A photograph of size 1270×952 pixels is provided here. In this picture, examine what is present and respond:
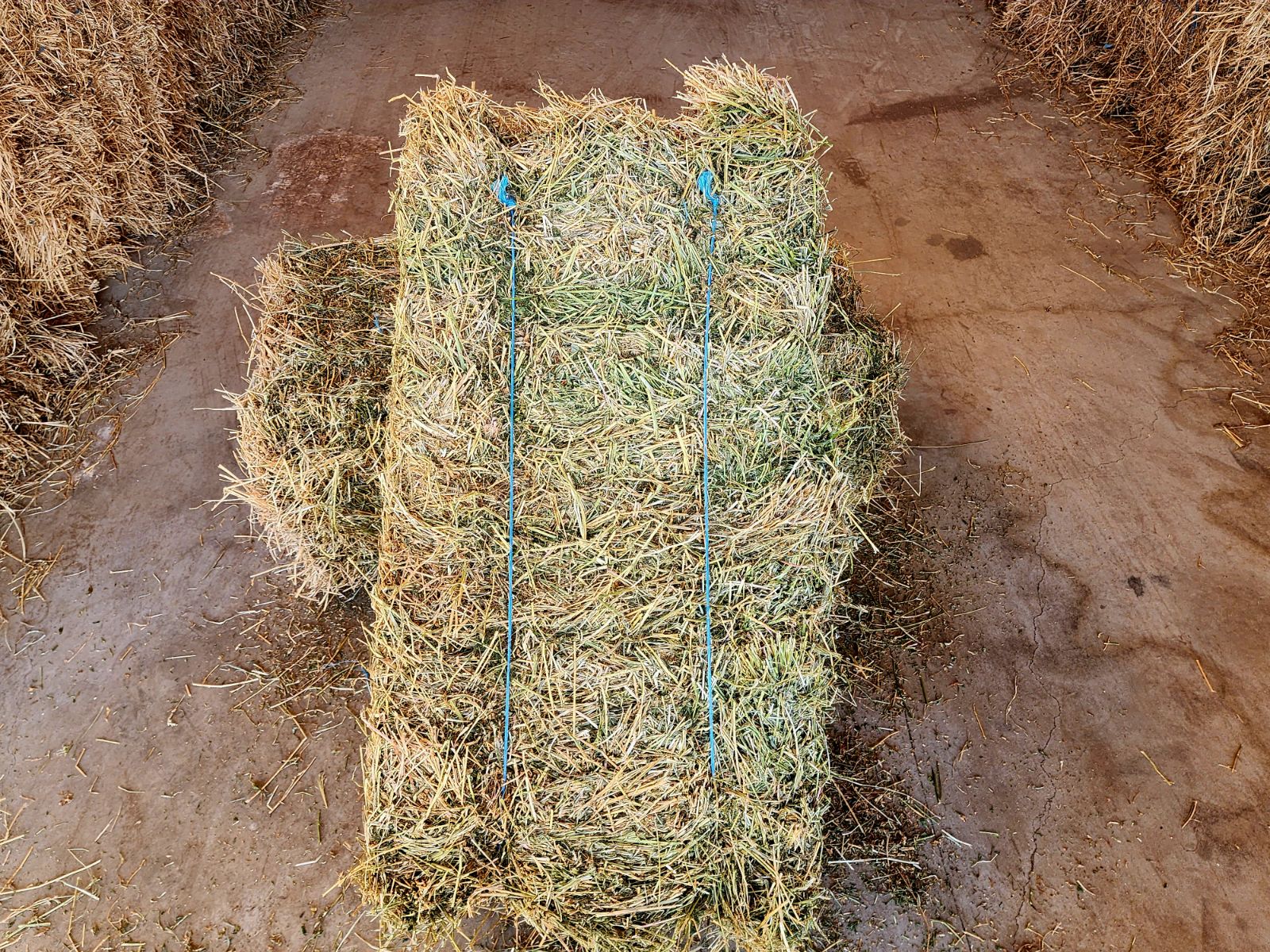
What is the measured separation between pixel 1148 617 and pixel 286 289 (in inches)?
158

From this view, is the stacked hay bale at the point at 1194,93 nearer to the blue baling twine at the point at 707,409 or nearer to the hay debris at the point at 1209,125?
the hay debris at the point at 1209,125

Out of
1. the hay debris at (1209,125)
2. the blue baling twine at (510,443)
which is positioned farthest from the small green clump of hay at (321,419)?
the hay debris at (1209,125)

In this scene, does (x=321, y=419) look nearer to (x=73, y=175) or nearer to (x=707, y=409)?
(x=707, y=409)

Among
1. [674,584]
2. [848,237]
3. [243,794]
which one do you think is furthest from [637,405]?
[848,237]

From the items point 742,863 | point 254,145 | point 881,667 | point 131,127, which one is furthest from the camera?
point 254,145

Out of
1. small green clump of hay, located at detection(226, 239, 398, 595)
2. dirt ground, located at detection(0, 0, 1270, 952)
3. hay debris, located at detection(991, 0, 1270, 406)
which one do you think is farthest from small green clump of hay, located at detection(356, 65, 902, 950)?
hay debris, located at detection(991, 0, 1270, 406)

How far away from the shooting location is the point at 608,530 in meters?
2.45

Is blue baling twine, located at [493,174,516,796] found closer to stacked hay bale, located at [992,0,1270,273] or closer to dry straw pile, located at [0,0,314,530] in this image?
dry straw pile, located at [0,0,314,530]

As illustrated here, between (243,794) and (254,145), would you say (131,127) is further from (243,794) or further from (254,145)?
(243,794)

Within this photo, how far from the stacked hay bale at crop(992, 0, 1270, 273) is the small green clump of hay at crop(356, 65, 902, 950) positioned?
3.77 meters

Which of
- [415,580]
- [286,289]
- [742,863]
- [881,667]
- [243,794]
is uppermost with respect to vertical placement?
[286,289]

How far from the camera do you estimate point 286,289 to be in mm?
3357

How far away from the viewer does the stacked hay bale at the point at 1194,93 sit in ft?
15.4

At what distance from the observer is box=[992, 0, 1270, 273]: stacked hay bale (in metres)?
4.70
